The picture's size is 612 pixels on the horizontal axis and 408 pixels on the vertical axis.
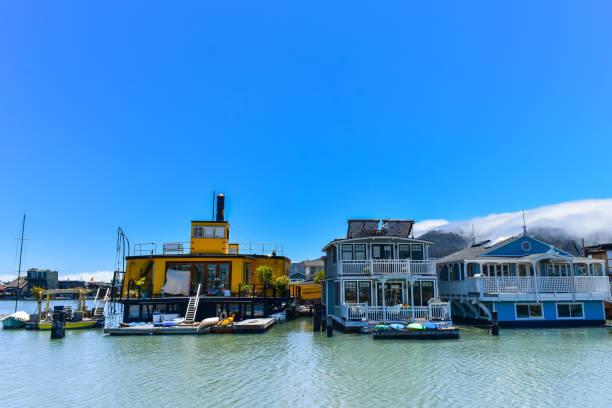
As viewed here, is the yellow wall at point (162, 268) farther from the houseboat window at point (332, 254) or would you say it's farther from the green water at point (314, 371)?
the green water at point (314, 371)

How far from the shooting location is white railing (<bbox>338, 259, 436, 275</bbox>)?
27.4 m

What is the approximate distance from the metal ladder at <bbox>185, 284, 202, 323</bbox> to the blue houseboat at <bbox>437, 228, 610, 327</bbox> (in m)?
19.3

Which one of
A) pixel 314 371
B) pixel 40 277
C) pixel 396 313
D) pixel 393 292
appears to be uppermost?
pixel 40 277

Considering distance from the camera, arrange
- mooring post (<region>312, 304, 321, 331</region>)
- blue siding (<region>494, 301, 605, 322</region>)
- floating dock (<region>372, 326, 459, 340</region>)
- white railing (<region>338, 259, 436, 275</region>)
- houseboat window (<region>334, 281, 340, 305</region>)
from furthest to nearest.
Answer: houseboat window (<region>334, 281, 340, 305</region>), blue siding (<region>494, 301, 605, 322</region>), mooring post (<region>312, 304, 321, 331</region>), white railing (<region>338, 259, 436, 275</region>), floating dock (<region>372, 326, 459, 340</region>)

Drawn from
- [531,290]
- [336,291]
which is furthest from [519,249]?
[336,291]

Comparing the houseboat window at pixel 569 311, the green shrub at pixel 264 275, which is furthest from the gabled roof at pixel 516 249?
the green shrub at pixel 264 275

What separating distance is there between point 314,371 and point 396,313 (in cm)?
1082

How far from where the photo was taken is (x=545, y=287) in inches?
1104

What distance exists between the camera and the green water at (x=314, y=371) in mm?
12977

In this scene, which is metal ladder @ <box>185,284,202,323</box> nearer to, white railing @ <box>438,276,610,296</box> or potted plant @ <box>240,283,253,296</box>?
potted plant @ <box>240,283,253,296</box>

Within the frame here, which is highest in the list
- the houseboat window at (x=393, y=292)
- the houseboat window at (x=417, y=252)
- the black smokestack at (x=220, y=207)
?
the black smokestack at (x=220, y=207)

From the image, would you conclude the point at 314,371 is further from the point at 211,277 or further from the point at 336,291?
the point at 211,277

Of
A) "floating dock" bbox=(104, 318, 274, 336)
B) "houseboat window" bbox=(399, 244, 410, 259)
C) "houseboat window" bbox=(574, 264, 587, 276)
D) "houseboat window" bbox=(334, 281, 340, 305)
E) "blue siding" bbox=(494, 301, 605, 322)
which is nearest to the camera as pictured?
"floating dock" bbox=(104, 318, 274, 336)

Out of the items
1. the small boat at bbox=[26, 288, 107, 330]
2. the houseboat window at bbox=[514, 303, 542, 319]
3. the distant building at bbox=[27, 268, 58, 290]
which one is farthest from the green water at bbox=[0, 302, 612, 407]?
the distant building at bbox=[27, 268, 58, 290]
